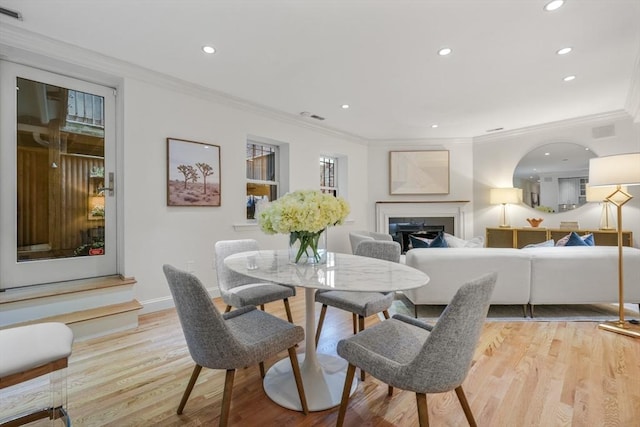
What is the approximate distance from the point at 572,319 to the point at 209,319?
10.7 feet

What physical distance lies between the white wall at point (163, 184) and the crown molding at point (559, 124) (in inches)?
146

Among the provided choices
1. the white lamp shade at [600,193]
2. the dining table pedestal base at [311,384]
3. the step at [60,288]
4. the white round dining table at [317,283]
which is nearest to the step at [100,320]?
the step at [60,288]

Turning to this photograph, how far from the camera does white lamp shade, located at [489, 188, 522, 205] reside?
190 inches

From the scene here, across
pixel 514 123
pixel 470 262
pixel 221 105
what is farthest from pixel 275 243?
pixel 514 123

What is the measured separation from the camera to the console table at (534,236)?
4.15 m

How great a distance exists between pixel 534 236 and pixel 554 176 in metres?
1.02

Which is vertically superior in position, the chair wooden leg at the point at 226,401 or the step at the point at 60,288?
the step at the point at 60,288

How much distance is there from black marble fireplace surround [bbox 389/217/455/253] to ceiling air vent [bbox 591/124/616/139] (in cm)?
235

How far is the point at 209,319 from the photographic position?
1.21 metres

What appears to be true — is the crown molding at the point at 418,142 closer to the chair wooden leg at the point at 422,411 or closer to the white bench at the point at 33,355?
the chair wooden leg at the point at 422,411

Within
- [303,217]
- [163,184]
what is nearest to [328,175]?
[163,184]

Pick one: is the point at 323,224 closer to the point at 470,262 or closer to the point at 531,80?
the point at 470,262

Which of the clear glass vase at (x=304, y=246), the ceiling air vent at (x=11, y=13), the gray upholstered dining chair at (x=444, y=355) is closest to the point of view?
the gray upholstered dining chair at (x=444, y=355)

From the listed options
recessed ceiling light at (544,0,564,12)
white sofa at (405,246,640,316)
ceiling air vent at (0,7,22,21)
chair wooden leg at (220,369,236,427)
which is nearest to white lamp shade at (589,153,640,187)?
white sofa at (405,246,640,316)
